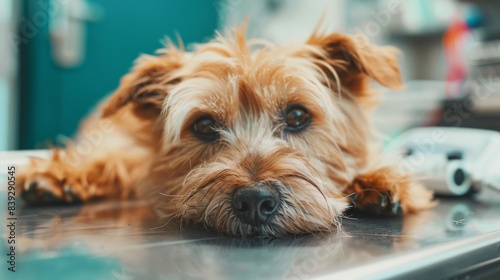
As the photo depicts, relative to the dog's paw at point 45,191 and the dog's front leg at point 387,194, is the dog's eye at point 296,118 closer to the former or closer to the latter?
the dog's front leg at point 387,194

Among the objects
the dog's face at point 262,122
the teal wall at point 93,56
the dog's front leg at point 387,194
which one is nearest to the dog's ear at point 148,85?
the dog's face at point 262,122

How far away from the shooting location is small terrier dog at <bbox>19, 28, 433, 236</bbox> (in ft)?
3.67

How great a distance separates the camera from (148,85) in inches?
65.3

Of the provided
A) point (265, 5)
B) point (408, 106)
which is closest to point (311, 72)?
point (408, 106)

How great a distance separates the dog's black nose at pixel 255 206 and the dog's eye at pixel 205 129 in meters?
0.42

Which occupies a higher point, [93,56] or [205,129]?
[93,56]

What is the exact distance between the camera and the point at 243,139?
1.40 m

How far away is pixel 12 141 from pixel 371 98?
2.57m

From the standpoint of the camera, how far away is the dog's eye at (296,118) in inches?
58.3

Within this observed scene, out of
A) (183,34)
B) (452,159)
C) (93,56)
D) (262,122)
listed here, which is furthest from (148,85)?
(183,34)

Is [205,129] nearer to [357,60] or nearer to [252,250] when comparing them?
[357,60]

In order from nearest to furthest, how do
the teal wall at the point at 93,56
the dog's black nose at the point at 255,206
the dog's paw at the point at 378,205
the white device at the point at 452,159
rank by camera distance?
the dog's black nose at the point at 255,206 → the dog's paw at the point at 378,205 → the white device at the point at 452,159 → the teal wall at the point at 93,56

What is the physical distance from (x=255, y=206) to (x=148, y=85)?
0.74 metres

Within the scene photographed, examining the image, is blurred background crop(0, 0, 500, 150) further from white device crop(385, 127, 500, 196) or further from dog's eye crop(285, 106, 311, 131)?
dog's eye crop(285, 106, 311, 131)
